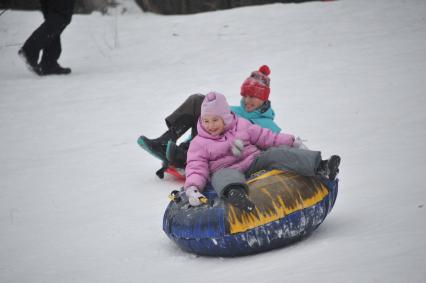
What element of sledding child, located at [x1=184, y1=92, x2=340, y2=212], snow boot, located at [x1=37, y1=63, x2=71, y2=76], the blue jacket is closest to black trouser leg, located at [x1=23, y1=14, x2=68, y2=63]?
snow boot, located at [x1=37, y1=63, x2=71, y2=76]

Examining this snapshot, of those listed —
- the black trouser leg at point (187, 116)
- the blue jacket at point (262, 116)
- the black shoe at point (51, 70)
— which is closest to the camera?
the blue jacket at point (262, 116)

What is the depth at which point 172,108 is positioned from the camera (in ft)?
22.6

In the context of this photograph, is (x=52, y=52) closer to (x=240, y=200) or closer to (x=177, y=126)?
(x=177, y=126)

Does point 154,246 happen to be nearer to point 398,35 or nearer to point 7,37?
point 398,35

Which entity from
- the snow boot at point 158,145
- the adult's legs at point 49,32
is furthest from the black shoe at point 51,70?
the snow boot at point 158,145

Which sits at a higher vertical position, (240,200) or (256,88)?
(256,88)

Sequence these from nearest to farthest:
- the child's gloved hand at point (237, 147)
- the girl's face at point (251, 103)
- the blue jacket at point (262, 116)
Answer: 1. the child's gloved hand at point (237, 147)
2. the blue jacket at point (262, 116)
3. the girl's face at point (251, 103)

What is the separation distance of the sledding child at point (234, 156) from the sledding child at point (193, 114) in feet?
2.29

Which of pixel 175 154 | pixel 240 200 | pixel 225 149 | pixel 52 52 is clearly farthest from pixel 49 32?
pixel 240 200

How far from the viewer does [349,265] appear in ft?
7.88

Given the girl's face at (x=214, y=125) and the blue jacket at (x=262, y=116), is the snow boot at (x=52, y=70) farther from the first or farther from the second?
the girl's face at (x=214, y=125)

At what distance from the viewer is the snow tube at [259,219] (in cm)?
290

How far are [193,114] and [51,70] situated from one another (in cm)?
494

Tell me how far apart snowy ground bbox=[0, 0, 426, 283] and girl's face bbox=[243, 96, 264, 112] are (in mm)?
890
